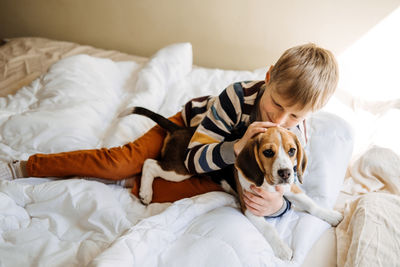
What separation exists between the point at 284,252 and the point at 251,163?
39cm

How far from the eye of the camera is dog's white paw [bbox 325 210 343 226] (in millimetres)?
1361

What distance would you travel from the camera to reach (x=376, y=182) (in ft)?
5.17

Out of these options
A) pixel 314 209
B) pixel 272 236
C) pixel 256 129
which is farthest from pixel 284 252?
pixel 256 129

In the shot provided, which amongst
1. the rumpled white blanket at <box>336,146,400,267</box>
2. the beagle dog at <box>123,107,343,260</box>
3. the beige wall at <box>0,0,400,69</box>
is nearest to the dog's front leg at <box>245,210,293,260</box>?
the beagle dog at <box>123,107,343,260</box>

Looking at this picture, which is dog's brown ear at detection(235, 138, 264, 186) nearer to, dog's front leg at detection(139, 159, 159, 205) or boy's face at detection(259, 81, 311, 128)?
boy's face at detection(259, 81, 311, 128)

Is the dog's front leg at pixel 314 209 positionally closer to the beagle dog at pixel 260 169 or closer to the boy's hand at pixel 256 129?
the beagle dog at pixel 260 169

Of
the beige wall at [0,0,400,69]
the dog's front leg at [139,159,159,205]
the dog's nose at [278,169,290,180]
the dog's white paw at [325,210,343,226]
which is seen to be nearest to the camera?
the dog's nose at [278,169,290,180]

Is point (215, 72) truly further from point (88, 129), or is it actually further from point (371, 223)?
point (371, 223)

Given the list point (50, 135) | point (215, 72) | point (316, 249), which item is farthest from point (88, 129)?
point (316, 249)

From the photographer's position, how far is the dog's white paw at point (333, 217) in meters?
1.36

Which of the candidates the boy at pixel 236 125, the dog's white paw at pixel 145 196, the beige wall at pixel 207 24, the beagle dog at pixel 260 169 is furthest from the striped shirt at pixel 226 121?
the beige wall at pixel 207 24

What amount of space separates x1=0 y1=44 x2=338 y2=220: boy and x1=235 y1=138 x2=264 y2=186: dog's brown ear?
51mm

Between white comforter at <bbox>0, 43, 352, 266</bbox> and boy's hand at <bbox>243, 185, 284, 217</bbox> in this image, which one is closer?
white comforter at <bbox>0, 43, 352, 266</bbox>

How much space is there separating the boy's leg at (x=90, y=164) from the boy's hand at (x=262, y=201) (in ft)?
2.08
